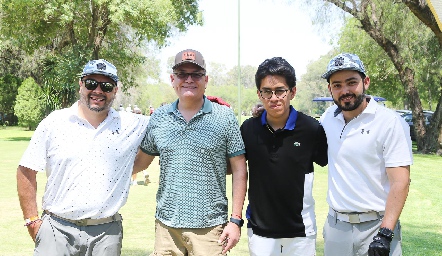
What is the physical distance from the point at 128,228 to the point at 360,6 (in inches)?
700

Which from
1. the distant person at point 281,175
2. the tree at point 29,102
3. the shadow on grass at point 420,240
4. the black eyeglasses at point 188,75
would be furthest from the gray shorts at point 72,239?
the tree at point 29,102

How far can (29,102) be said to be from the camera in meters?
38.6

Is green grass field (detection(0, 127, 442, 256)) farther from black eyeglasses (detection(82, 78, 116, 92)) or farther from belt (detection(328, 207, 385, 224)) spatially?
black eyeglasses (detection(82, 78, 116, 92))

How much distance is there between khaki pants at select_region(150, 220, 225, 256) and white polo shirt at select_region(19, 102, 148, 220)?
41 cm

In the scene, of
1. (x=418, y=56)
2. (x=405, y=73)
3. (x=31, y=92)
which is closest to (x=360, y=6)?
(x=405, y=73)

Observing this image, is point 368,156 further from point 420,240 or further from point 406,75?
point 406,75

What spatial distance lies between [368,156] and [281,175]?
2.07 feet

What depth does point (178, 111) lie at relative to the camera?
403 cm

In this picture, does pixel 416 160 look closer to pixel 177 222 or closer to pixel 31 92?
pixel 177 222

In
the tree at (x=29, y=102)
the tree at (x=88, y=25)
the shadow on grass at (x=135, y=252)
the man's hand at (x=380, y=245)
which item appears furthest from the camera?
the tree at (x=29, y=102)

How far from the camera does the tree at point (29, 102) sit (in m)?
38.7

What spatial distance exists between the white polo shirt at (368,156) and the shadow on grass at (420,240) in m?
4.28

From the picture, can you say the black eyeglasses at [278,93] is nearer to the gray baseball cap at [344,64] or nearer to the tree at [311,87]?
the gray baseball cap at [344,64]

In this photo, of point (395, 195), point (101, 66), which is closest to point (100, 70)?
point (101, 66)
